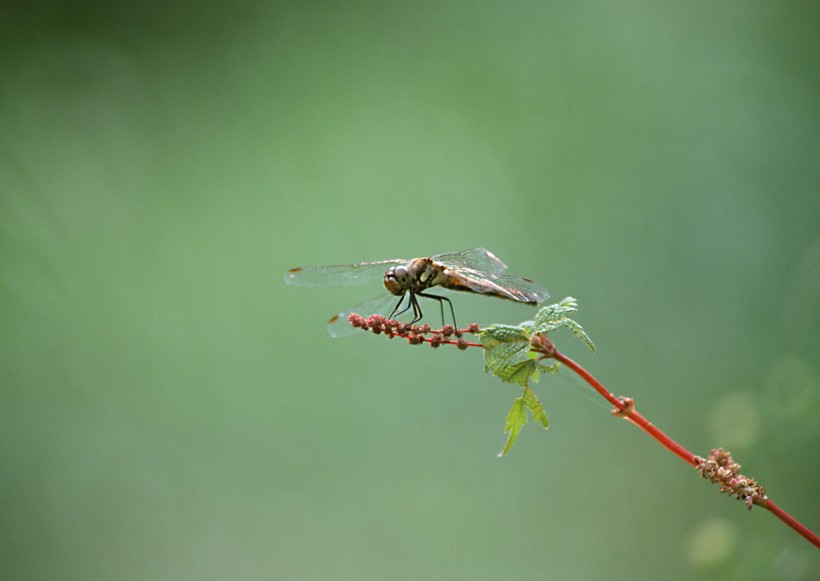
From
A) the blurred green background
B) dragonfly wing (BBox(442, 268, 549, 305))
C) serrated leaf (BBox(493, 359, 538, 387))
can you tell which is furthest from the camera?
the blurred green background

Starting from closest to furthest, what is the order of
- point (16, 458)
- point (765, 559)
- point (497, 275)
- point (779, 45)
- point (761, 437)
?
point (497, 275) < point (765, 559) < point (761, 437) < point (16, 458) < point (779, 45)

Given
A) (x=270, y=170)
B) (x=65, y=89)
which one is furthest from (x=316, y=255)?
(x=65, y=89)

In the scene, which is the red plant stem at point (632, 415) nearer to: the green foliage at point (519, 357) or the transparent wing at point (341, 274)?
the green foliage at point (519, 357)

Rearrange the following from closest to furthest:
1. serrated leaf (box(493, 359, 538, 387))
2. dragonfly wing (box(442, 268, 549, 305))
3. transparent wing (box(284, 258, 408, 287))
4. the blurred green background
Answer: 1. serrated leaf (box(493, 359, 538, 387))
2. dragonfly wing (box(442, 268, 549, 305))
3. transparent wing (box(284, 258, 408, 287))
4. the blurred green background

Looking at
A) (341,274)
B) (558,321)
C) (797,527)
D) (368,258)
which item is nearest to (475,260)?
(341,274)

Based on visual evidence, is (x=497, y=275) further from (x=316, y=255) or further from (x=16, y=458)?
(x=16, y=458)

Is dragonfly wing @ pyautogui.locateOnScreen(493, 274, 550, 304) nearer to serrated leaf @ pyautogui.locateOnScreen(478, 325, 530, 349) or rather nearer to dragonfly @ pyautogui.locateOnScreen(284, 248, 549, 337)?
dragonfly @ pyautogui.locateOnScreen(284, 248, 549, 337)

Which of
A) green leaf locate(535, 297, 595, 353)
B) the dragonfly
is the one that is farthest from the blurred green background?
green leaf locate(535, 297, 595, 353)

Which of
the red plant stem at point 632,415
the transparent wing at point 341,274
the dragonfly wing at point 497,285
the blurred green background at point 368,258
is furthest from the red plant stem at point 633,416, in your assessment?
the blurred green background at point 368,258
